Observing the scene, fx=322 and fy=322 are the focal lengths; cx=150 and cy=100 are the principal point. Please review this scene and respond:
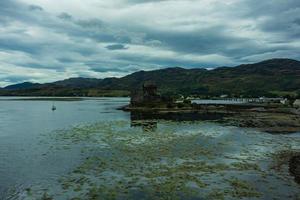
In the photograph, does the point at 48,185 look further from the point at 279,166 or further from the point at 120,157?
the point at 279,166

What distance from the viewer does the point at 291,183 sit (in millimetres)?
25719

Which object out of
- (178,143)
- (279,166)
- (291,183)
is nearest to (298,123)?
(178,143)

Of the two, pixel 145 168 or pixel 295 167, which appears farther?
pixel 145 168

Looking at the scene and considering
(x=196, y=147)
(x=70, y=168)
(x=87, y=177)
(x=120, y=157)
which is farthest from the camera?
(x=196, y=147)

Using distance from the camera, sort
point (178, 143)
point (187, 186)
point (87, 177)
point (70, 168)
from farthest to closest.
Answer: point (178, 143), point (70, 168), point (87, 177), point (187, 186)

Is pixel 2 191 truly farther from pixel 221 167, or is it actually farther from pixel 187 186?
pixel 221 167

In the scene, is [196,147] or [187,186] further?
[196,147]

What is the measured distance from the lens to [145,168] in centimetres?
3108

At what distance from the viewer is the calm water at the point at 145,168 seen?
2380cm

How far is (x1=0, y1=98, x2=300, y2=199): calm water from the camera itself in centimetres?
2380

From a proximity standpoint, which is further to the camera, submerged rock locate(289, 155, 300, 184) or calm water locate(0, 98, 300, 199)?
submerged rock locate(289, 155, 300, 184)

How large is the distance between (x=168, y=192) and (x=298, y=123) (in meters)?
59.3

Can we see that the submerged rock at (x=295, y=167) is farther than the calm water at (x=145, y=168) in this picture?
Yes

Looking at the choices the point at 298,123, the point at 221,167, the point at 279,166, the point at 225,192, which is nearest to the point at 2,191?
the point at 225,192
